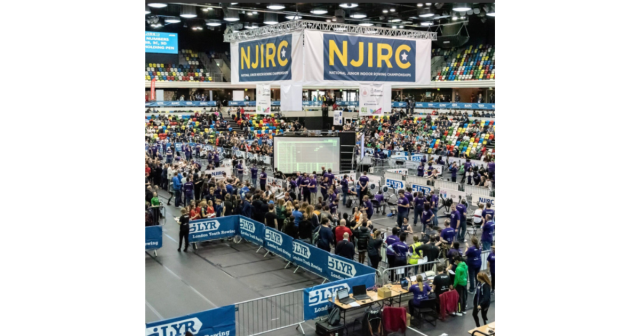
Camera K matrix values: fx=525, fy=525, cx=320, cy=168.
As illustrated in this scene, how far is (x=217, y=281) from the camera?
12578 mm

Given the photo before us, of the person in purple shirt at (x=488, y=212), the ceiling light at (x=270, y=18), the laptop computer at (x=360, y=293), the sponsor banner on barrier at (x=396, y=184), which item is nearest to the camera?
the laptop computer at (x=360, y=293)

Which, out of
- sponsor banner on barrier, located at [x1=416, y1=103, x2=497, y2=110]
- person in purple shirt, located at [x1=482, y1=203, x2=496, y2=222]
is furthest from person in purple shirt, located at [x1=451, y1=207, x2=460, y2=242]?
sponsor banner on barrier, located at [x1=416, y1=103, x2=497, y2=110]

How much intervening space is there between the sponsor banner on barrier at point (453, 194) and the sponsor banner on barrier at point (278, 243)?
837 cm

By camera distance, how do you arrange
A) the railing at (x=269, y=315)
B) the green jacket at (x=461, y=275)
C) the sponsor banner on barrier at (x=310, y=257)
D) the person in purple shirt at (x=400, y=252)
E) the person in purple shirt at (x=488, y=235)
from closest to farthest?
the railing at (x=269, y=315) → the green jacket at (x=461, y=275) → the person in purple shirt at (x=400, y=252) → the sponsor banner on barrier at (x=310, y=257) → the person in purple shirt at (x=488, y=235)

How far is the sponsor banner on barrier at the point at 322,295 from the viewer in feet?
32.0

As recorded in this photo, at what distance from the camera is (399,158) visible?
31.1m

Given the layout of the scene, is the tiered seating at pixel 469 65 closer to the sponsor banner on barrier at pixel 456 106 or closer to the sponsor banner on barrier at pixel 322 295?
the sponsor banner on barrier at pixel 456 106

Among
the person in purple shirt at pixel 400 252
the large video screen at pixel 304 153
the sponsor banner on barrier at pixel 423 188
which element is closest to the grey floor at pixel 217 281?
the person in purple shirt at pixel 400 252

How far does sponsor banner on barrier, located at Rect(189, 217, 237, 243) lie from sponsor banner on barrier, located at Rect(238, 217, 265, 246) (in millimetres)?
294

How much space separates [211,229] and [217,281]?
11.2 feet

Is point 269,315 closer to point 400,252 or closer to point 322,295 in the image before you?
point 322,295

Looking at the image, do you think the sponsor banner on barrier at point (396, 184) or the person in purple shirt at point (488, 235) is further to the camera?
the sponsor banner on barrier at point (396, 184)
